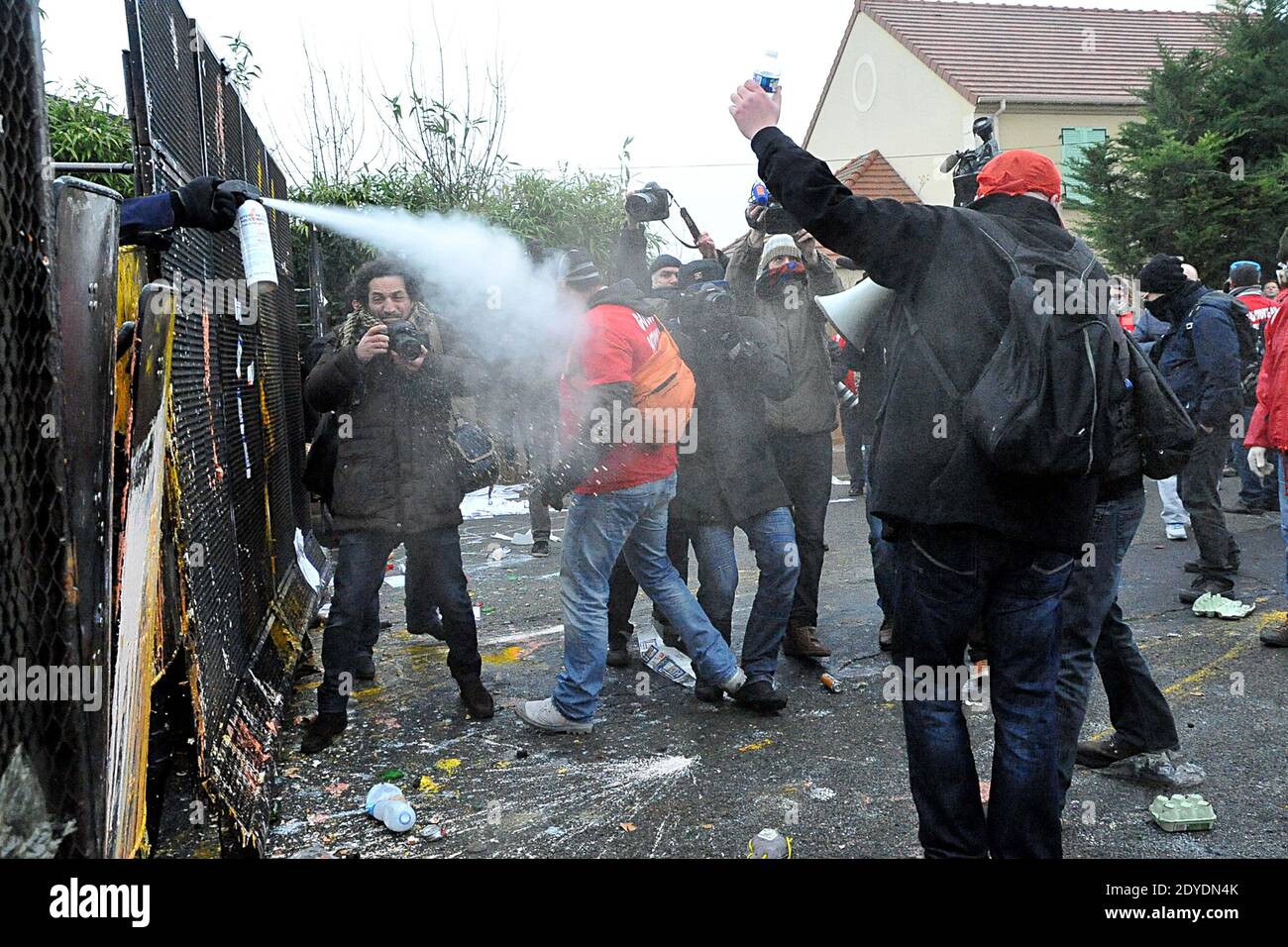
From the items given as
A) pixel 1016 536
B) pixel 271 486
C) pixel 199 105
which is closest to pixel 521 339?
pixel 271 486

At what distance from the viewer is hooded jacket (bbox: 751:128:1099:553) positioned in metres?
2.75

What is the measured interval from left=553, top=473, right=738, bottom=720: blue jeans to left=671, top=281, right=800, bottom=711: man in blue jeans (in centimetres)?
33

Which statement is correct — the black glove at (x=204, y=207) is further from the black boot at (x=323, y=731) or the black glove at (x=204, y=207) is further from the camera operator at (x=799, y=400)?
the camera operator at (x=799, y=400)

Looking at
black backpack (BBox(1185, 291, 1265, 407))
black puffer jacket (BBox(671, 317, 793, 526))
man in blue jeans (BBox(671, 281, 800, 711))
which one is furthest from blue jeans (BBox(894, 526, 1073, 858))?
black backpack (BBox(1185, 291, 1265, 407))

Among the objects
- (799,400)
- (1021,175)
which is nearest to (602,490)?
(799,400)

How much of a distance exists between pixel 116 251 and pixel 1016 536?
227 centimetres

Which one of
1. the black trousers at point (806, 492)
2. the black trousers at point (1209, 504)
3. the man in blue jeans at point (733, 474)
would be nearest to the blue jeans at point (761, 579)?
the man in blue jeans at point (733, 474)

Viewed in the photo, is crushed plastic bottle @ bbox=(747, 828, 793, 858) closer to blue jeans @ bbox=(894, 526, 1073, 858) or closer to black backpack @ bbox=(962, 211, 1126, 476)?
blue jeans @ bbox=(894, 526, 1073, 858)

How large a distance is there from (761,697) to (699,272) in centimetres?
224

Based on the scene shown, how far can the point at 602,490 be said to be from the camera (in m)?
4.42

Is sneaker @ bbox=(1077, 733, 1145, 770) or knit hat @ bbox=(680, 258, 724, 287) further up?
knit hat @ bbox=(680, 258, 724, 287)

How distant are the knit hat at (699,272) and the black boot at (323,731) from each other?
2739 mm

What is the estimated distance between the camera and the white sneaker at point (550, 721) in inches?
175
